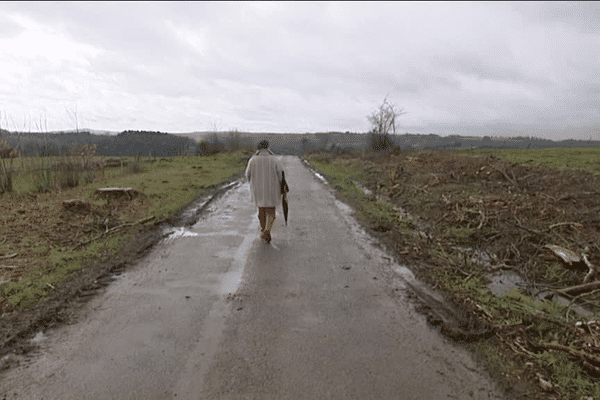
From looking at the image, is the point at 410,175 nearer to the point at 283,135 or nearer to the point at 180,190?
the point at 180,190

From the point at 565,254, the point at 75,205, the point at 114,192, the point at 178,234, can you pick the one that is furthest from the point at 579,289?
the point at 114,192

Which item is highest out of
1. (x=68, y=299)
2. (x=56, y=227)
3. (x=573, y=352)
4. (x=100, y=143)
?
(x=100, y=143)

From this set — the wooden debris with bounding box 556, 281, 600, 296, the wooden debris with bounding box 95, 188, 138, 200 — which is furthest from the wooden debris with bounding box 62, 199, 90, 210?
the wooden debris with bounding box 556, 281, 600, 296

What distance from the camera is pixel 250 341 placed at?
3.32m

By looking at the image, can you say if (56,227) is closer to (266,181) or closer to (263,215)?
(263,215)

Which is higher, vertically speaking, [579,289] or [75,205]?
[75,205]

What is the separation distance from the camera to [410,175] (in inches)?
635

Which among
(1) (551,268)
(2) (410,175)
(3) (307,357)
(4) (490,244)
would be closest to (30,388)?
(3) (307,357)

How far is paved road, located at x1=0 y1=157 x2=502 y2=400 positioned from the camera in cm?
271

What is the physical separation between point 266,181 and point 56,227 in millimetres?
4629

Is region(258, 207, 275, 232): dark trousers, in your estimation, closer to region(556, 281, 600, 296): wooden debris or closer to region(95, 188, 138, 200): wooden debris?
region(556, 281, 600, 296): wooden debris

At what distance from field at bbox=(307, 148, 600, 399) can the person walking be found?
238 centimetres

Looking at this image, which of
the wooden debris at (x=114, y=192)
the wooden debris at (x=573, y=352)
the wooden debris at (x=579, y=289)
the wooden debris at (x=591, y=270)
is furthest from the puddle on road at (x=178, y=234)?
the wooden debris at (x=591, y=270)

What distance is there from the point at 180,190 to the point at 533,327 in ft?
39.1
